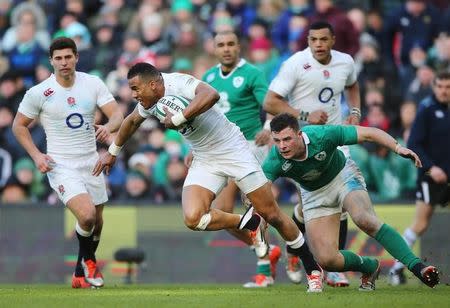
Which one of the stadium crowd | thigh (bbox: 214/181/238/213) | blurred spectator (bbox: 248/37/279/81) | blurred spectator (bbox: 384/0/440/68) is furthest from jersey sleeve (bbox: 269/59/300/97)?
blurred spectator (bbox: 384/0/440/68)

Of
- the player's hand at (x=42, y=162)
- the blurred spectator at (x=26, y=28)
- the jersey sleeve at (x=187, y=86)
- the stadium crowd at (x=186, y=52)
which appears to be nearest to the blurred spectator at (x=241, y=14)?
the stadium crowd at (x=186, y=52)

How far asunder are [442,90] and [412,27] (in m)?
4.58

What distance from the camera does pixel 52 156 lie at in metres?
15.1

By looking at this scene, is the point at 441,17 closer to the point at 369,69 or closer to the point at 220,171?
the point at 369,69

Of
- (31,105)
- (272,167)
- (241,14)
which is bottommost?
(272,167)

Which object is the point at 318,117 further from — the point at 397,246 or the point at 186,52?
the point at 186,52

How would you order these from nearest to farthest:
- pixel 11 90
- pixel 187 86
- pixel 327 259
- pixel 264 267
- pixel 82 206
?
pixel 187 86 → pixel 327 259 → pixel 82 206 → pixel 264 267 → pixel 11 90

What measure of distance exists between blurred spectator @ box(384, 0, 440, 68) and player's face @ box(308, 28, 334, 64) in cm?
638

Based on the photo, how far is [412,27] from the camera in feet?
70.1

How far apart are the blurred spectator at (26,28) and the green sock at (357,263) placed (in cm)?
1091

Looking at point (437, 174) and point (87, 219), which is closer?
point (87, 219)

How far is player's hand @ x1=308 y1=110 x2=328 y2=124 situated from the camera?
48.8 feet

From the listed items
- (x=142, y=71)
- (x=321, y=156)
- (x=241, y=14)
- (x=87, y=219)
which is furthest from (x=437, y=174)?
(x=241, y=14)

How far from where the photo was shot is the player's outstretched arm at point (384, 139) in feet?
41.0
